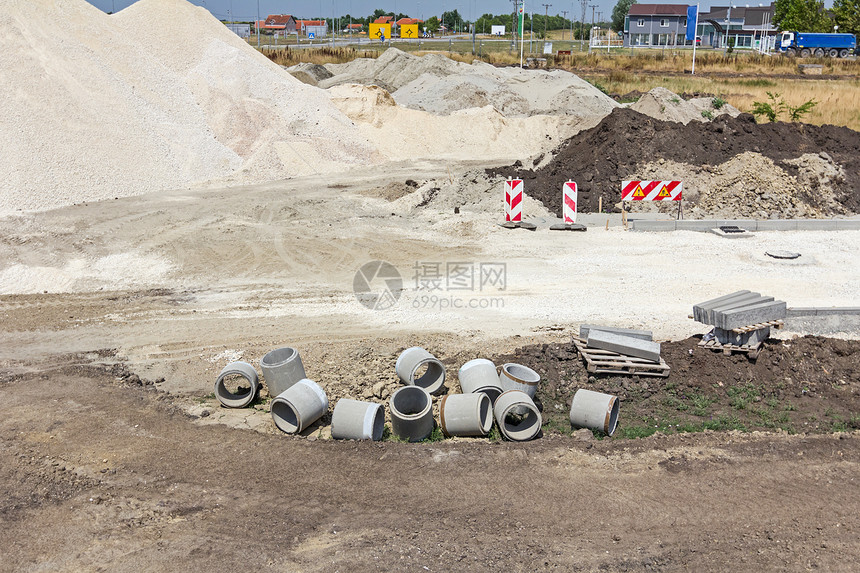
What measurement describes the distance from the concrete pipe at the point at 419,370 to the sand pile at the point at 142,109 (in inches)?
528

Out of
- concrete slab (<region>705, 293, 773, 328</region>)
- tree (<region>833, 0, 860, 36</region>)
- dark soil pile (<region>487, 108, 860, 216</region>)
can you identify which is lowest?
concrete slab (<region>705, 293, 773, 328</region>)

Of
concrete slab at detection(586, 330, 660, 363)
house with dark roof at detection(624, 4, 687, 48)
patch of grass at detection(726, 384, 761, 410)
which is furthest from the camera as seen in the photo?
house with dark roof at detection(624, 4, 687, 48)

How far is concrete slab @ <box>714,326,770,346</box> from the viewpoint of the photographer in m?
9.01

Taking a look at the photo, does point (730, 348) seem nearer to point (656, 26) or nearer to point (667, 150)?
point (667, 150)

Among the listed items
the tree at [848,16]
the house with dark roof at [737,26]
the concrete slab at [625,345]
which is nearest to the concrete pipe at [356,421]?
the concrete slab at [625,345]

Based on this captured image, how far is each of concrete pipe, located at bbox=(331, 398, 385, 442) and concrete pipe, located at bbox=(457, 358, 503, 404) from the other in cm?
115

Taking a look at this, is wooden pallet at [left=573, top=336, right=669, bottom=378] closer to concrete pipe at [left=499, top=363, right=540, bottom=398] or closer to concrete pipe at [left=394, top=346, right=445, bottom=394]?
concrete pipe at [left=499, top=363, right=540, bottom=398]

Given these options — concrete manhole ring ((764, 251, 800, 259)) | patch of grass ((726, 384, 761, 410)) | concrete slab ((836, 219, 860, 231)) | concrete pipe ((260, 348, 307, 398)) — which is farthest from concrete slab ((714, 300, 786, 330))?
concrete slab ((836, 219, 860, 231))

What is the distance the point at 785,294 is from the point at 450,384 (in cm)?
677

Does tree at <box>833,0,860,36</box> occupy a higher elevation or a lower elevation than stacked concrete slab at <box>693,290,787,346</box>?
higher

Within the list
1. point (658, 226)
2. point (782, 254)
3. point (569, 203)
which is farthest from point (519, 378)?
point (658, 226)

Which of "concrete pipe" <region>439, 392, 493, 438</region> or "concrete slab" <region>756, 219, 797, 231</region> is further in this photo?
"concrete slab" <region>756, 219, 797, 231</region>

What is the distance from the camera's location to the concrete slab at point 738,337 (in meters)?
9.01

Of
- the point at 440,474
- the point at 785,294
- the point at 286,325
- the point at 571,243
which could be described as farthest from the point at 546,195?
the point at 440,474
